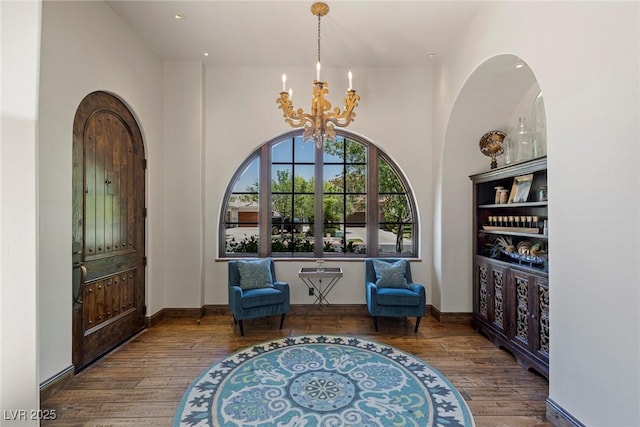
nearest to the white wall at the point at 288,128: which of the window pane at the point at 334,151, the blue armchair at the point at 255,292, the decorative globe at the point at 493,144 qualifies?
the window pane at the point at 334,151

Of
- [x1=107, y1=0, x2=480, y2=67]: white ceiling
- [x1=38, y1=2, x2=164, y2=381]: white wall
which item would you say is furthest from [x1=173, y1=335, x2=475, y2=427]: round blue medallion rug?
[x1=107, y1=0, x2=480, y2=67]: white ceiling

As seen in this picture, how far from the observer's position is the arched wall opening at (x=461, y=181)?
3.66 metres

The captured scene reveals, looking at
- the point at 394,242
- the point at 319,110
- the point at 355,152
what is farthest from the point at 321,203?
the point at 319,110

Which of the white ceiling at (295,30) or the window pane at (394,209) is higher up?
the white ceiling at (295,30)

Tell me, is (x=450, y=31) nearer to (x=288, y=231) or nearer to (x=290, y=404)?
(x=288, y=231)

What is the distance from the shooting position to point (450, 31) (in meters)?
3.47

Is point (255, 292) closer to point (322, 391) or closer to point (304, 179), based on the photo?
point (322, 391)

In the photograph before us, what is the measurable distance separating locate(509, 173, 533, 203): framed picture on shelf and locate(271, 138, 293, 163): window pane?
117 inches

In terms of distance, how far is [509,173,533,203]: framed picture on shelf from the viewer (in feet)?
10.1

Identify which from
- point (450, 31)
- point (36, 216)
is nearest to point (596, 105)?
point (450, 31)

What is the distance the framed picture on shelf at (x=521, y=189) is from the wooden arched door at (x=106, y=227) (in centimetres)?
426

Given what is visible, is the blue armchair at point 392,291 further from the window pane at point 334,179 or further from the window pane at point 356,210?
the window pane at point 334,179

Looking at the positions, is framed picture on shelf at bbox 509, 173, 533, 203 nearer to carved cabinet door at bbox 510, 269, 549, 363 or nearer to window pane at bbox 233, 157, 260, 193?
carved cabinet door at bbox 510, 269, 549, 363

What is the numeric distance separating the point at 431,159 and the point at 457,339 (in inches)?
97.0
